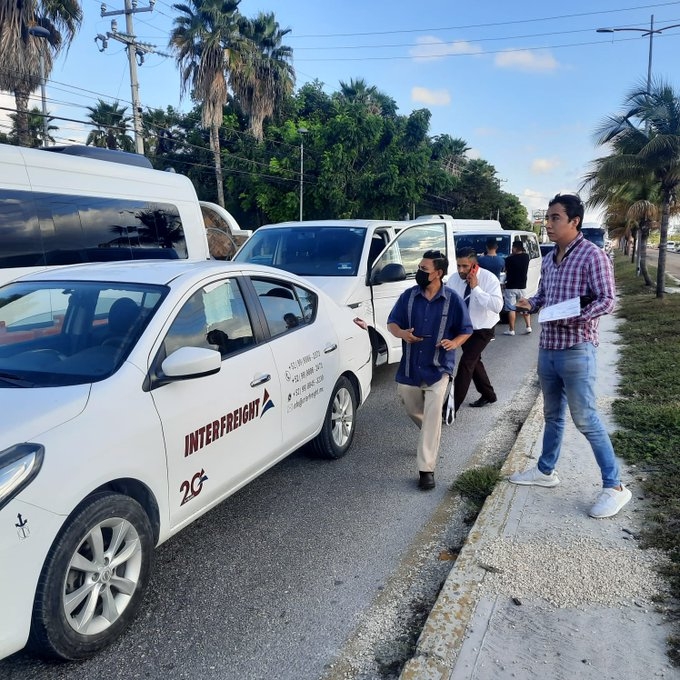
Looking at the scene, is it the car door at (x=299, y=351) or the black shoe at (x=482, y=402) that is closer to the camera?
the car door at (x=299, y=351)

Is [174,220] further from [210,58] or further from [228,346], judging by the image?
[210,58]

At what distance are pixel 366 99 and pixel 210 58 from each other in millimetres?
18695

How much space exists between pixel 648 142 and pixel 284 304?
1309 cm

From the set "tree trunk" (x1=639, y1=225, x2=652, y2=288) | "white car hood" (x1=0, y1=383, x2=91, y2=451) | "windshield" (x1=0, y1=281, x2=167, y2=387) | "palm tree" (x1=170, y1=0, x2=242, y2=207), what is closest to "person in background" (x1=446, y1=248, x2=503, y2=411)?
"windshield" (x1=0, y1=281, x2=167, y2=387)

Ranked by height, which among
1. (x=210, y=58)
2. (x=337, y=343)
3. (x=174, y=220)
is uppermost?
(x=210, y=58)

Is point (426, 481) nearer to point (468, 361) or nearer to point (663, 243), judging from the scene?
point (468, 361)

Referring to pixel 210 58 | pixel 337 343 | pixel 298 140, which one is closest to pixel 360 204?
pixel 298 140

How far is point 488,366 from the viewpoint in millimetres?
9062

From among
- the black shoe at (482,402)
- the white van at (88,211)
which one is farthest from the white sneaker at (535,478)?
the white van at (88,211)

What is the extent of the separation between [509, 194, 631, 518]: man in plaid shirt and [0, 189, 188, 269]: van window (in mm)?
4737

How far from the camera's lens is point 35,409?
2512 mm

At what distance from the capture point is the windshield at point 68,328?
2922 millimetres

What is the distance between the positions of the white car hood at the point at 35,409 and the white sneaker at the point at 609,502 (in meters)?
3.06

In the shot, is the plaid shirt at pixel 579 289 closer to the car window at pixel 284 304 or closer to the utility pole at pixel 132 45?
the car window at pixel 284 304
